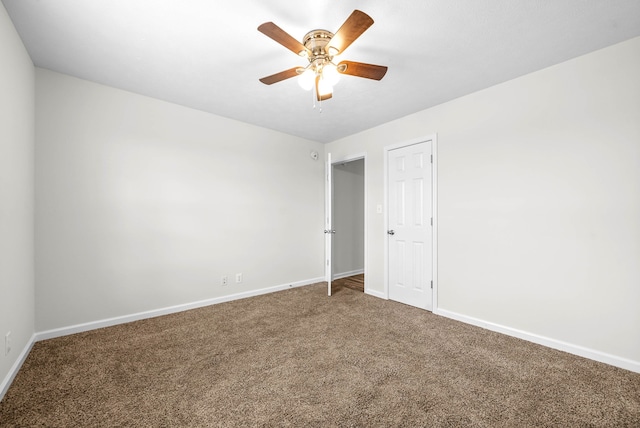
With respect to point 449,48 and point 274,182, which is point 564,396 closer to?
point 449,48

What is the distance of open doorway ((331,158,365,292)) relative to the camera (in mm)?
5082

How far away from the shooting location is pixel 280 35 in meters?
1.64

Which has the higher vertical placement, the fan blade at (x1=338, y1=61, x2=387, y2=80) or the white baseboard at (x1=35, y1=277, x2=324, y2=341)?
the fan blade at (x1=338, y1=61, x2=387, y2=80)

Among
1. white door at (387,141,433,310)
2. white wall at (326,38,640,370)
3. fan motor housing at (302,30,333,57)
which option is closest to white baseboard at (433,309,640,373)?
white wall at (326,38,640,370)

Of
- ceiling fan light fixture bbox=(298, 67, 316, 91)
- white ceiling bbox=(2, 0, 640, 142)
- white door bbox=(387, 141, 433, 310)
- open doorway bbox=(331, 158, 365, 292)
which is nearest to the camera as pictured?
white ceiling bbox=(2, 0, 640, 142)

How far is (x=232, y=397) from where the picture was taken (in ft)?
5.74

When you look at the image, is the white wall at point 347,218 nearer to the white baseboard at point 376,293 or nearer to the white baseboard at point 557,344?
the white baseboard at point 376,293

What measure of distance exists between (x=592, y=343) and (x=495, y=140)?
1.95m

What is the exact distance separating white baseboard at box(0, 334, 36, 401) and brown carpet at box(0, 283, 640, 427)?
0.05 meters

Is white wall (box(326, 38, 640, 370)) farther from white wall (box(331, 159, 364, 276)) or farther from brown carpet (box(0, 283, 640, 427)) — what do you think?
white wall (box(331, 159, 364, 276))

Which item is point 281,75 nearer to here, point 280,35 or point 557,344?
point 280,35

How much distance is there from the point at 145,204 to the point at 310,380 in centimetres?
257

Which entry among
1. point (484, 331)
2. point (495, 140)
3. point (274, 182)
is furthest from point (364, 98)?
point (484, 331)

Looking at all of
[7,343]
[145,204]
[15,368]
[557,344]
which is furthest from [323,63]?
[15,368]
